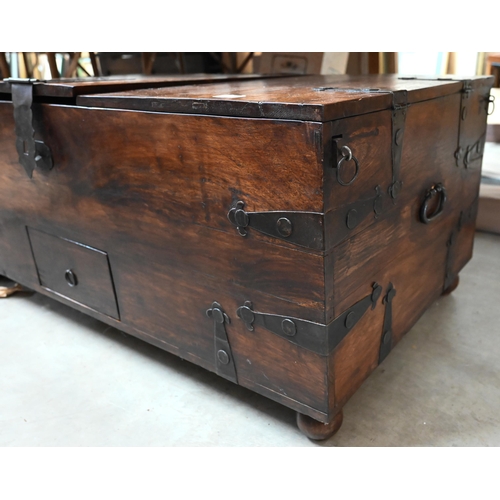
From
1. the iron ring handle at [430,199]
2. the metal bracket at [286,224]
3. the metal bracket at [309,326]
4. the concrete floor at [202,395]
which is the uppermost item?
the metal bracket at [286,224]

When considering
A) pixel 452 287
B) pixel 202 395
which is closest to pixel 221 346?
pixel 202 395

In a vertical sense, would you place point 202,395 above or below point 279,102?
below

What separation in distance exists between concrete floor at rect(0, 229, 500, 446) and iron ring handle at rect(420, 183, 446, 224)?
0.39 metres

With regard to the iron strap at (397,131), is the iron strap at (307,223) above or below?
below

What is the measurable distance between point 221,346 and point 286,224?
381 millimetres

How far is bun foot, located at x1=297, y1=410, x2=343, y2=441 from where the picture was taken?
1.05m

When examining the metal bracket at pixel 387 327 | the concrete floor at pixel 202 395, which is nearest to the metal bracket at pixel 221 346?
the concrete floor at pixel 202 395

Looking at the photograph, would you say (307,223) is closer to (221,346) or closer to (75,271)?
(221,346)

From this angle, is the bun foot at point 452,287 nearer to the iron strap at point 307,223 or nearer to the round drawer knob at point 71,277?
the iron strap at point 307,223

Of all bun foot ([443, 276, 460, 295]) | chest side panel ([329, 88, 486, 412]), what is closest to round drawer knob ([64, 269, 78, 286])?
chest side panel ([329, 88, 486, 412])

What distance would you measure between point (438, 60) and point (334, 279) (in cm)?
387

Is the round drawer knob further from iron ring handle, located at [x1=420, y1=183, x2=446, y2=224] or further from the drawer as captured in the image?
iron ring handle, located at [x1=420, y1=183, x2=446, y2=224]

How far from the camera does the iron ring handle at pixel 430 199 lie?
1200 millimetres

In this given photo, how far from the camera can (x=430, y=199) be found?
1217mm
